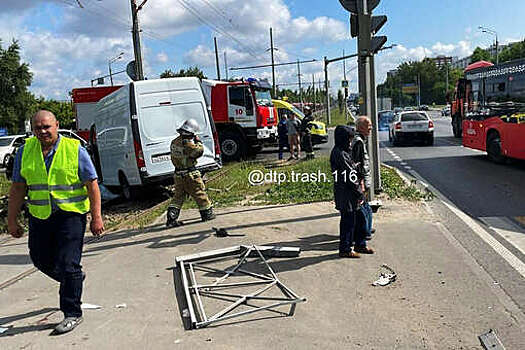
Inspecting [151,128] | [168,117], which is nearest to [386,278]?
[151,128]

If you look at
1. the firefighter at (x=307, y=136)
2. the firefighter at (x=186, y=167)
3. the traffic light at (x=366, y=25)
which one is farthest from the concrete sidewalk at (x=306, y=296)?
the firefighter at (x=307, y=136)

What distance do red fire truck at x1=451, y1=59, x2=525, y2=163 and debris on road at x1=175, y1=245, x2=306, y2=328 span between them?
989cm

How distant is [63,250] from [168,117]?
6.92 m

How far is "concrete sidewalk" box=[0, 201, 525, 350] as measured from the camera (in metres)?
4.03

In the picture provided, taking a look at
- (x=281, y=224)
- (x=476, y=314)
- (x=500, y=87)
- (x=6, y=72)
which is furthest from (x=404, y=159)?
(x=6, y=72)

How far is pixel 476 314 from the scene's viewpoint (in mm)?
4328

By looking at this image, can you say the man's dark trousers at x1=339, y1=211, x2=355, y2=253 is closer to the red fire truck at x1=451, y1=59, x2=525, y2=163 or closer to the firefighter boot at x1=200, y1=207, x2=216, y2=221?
the firefighter boot at x1=200, y1=207, x2=216, y2=221

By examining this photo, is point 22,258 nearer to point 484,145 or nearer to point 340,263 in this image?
point 340,263

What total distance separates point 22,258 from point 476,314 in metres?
5.76

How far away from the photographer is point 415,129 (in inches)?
883

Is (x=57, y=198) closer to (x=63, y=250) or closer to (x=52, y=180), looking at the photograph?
(x=52, y=180)

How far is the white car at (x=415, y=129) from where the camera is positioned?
22.3m

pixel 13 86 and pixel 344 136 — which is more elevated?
pixel 13 86

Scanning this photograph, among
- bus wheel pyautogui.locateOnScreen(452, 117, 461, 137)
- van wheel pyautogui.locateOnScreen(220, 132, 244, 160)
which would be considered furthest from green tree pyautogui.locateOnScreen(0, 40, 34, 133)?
bus wheel pyautogui.locateOnScreen(452, 117, 461, 137)
